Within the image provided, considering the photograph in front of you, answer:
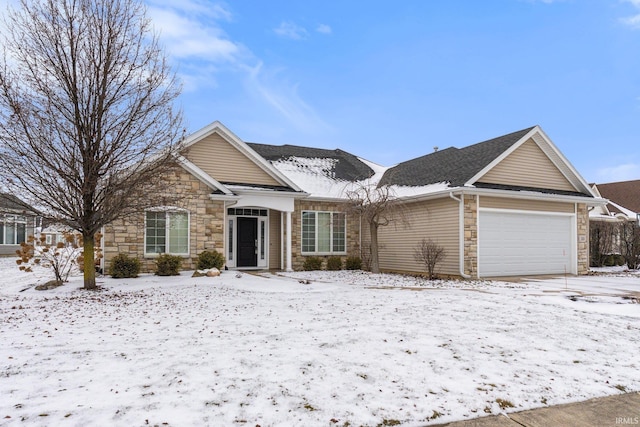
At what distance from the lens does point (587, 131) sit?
2141cm

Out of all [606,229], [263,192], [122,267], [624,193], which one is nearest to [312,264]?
[263,192]

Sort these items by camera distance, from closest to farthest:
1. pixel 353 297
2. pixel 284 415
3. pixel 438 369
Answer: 1. pixel 284 415
2. pixel 438 369
3. pixel 353 297

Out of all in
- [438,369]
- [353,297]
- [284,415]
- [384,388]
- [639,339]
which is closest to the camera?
[284,415]

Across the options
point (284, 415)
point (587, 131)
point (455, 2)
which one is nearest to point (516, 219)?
point (455, 2)

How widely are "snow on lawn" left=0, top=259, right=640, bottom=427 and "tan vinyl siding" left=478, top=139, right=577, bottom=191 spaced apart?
6.94m

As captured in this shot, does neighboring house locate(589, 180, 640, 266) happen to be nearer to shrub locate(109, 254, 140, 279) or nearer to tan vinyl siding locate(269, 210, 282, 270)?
tan vinyl siding locate(269, 210, 282, 270)

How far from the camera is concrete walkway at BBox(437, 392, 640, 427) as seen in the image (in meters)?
3.49

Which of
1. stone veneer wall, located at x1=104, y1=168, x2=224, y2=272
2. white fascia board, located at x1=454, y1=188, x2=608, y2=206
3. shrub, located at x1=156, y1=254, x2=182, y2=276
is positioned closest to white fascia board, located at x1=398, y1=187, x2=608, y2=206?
white fascia board, located at x1=454, y1=188, x2=608, y2=206

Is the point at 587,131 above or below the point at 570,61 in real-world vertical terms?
below

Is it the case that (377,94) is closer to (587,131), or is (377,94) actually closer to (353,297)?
(587,131)

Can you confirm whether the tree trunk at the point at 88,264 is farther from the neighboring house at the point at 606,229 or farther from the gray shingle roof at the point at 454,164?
the neighboring house at the point at 606,229

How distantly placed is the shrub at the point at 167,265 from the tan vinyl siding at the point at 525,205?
9.83 metres

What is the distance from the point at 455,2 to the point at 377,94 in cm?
916

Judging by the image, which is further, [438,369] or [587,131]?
[587,131]
